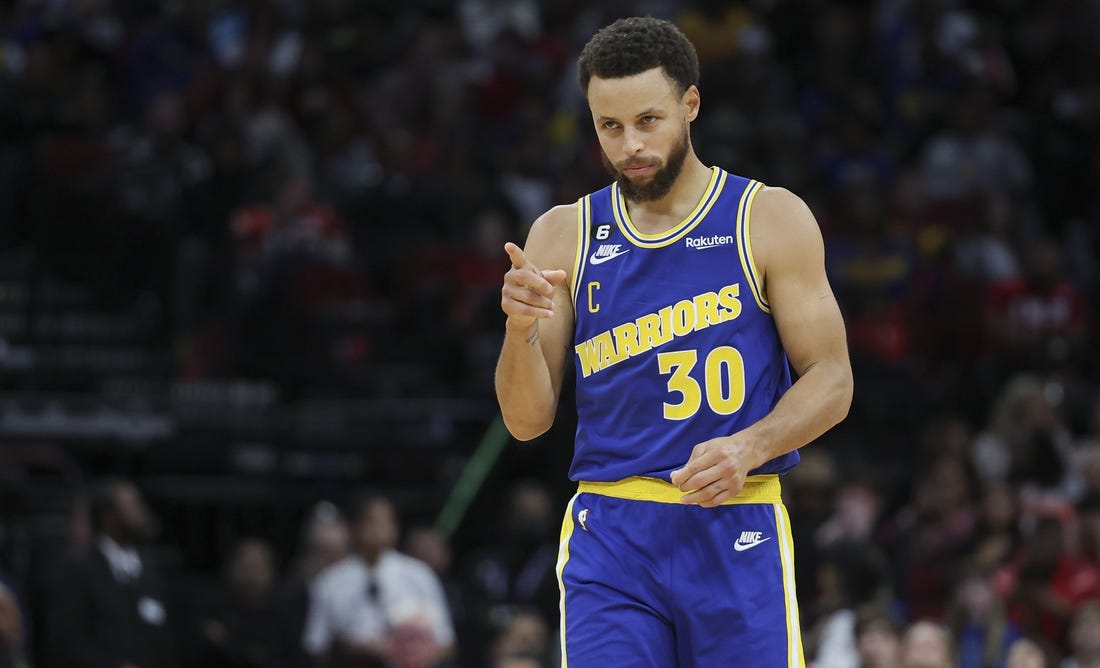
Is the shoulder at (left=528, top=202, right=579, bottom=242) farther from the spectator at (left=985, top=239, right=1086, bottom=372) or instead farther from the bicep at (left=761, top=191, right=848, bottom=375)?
the spectator at (left=985, top=239, right=1086, bottom=372)

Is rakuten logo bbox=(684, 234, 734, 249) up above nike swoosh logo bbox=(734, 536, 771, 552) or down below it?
above

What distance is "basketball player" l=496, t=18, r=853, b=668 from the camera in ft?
15.7

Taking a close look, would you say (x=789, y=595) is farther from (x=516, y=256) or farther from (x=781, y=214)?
(x=516, y=256)

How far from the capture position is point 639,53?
4945 millimetres

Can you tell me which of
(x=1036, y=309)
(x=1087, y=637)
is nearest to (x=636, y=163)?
(x=1087, y=637)

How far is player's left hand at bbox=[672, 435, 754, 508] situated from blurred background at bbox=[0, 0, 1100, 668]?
17.6ft

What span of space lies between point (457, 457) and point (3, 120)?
571cm

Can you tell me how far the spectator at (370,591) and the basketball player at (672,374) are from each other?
646 cm

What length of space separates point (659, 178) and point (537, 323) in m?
0.56

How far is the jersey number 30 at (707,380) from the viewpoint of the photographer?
193 inches

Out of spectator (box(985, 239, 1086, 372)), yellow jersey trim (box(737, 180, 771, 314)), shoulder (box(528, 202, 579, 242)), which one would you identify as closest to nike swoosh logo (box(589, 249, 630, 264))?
shoulder (box(528, 202, 579, 242))

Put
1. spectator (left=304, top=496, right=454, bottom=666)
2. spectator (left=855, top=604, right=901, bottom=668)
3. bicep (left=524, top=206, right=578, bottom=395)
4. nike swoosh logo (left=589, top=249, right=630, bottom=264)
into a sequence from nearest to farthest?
nike swoosh logo (left=589, top=249, right=630, bottom=264) → bicep (left=524, top=206, right=578, bottom=395) → spectator (left=855, top=604, right=901, bottom=668) → spectator (left=304, top=496, right=454, bottom=666)

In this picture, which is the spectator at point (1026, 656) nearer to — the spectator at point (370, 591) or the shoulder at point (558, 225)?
the spectator at point (370, 591)

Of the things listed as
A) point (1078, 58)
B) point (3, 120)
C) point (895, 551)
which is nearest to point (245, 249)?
point (3, 120)
